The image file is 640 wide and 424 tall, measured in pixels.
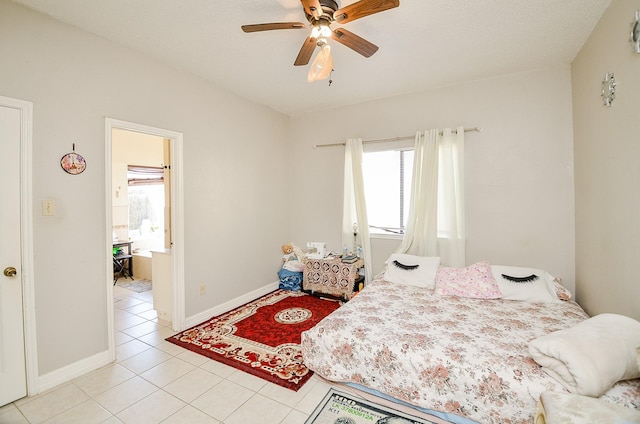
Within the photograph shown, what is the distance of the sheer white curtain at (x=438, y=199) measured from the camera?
10.7ft

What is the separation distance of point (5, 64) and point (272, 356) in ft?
9.44

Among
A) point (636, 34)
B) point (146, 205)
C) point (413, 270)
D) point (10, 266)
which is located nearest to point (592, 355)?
point (413, 270)

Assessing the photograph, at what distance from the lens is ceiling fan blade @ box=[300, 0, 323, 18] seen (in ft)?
5.26

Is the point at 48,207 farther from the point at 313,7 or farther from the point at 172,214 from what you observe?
the point at 313,7

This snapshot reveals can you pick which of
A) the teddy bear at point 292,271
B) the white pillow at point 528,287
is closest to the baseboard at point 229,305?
the teddy bear at point 292,271

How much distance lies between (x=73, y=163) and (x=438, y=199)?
357 centimetres

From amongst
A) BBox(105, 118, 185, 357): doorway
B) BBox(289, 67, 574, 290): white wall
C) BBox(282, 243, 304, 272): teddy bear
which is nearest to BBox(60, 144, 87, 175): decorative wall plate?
BBox(105, 118, 185, 357): doorway

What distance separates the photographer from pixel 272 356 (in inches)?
97.5

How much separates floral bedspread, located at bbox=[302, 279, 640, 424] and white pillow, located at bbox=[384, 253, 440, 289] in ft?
1.37

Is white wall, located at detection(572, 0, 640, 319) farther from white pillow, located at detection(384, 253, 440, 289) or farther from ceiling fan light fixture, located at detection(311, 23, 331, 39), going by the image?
ceiling fan light fixture, located at detection(311, 23, 331, 39)

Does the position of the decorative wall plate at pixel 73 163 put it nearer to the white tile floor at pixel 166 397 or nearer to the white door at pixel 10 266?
the white door at pixel 10 266

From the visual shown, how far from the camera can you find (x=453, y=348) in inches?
70.1

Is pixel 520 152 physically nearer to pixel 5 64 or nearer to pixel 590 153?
pixel 590 153

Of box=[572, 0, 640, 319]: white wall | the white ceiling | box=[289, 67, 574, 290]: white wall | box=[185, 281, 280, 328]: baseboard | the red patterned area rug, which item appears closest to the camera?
box=[572, 0, 640, 319]: white wall
